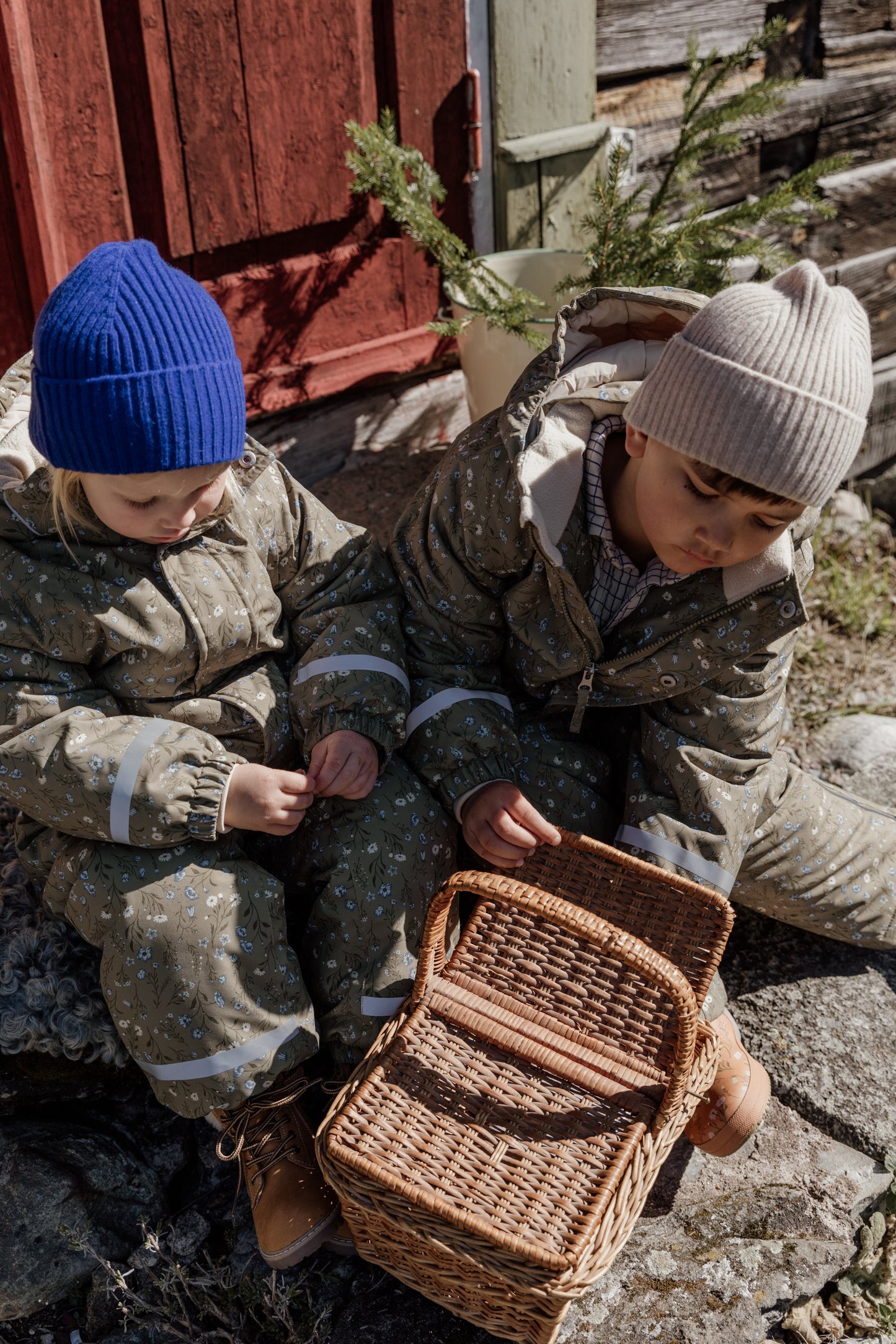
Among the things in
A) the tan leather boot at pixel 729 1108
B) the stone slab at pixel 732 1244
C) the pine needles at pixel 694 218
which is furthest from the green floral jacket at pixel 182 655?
the pine needles at pixel 694 218

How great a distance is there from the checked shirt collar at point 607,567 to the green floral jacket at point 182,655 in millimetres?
388

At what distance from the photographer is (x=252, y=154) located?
9.33 ft

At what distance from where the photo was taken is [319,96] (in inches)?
114

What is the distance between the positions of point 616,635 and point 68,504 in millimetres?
988

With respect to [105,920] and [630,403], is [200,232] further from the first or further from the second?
[105,920]

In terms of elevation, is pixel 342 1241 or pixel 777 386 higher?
pixel 777 386

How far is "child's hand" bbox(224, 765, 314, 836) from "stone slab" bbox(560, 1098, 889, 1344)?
92cm

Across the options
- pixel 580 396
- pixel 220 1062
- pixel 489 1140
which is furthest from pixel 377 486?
pixel 489 1140

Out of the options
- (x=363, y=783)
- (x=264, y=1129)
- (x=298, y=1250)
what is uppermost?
(x=363, y=783)

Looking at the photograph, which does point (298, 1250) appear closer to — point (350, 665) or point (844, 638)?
point (350, 665)

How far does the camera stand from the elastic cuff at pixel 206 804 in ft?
6.04

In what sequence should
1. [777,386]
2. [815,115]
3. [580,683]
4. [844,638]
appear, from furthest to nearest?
[815,115] → [844,638] → [580,683] → [777,386]

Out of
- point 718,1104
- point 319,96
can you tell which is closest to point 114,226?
point 319,96

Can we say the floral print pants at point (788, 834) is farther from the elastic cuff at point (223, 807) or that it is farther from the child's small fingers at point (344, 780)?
the elastic cuff at point (223, 807)
